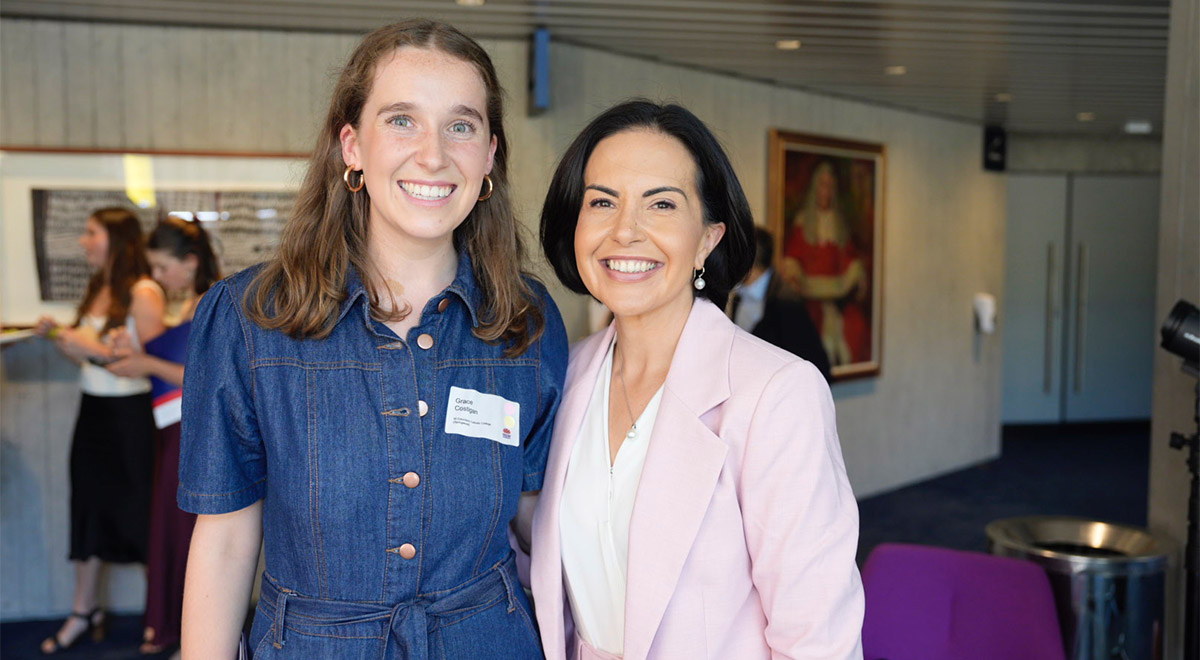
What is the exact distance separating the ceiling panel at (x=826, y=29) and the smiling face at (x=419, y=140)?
9.76 ft

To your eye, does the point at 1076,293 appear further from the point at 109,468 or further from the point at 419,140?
the point at 419,140

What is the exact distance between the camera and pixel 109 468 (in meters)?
4.48

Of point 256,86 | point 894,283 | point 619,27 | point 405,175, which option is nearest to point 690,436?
point 405,175

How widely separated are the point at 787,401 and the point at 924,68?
5230 millimetres

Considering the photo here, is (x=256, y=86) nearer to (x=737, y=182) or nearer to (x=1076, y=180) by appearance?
(x=737, y=182)

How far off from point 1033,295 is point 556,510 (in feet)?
31.8

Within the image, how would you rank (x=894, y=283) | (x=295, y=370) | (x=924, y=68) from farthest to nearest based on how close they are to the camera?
(x=894, y=283) → (x=924, y=68) → (x=295, y=370)

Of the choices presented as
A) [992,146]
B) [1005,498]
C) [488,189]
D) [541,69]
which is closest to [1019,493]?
[1005,498]

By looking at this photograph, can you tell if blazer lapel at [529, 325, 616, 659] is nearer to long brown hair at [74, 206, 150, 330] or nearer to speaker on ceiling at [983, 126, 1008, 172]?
long brown hair at [74, 206, 150, 330]

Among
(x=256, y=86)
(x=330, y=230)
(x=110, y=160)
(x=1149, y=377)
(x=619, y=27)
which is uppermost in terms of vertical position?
(x=619, y=27)

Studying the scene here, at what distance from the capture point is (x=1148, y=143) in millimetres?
10078

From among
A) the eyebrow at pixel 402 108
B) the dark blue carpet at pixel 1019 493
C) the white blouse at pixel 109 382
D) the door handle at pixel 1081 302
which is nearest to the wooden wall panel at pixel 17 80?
the white blouse at pixel 109 382

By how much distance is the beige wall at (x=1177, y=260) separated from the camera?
305cm

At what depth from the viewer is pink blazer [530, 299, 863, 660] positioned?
60.6 inches
